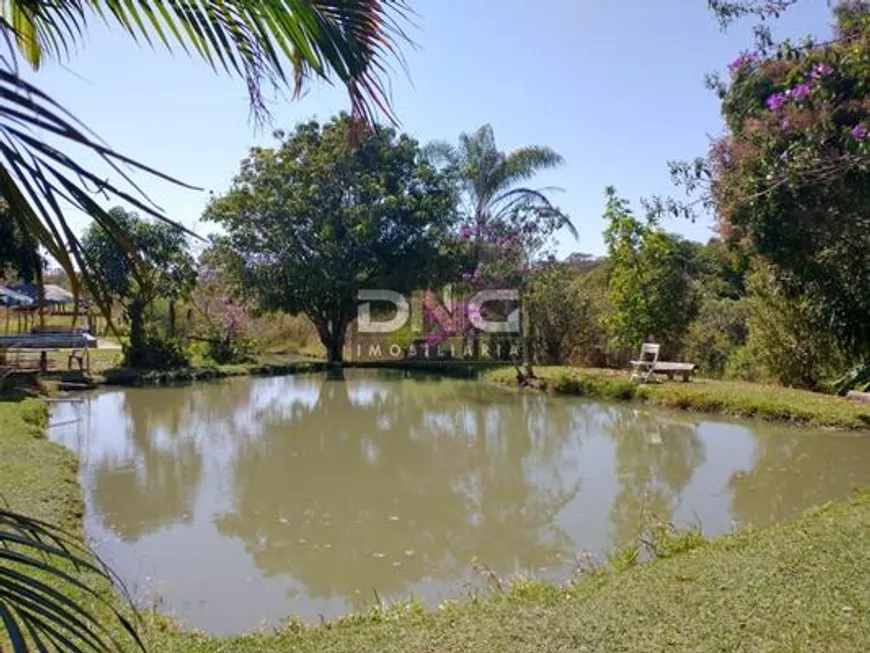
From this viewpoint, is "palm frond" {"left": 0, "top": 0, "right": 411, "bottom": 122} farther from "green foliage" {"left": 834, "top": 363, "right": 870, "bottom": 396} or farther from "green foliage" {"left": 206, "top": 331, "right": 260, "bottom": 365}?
"green foliage" {"left": 206, "top": 331, "right": 260, "bottom": 365}

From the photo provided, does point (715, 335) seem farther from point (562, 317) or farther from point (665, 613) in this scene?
point (665, 613)

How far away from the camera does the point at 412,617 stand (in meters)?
3.42

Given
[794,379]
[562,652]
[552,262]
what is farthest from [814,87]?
[552,262]

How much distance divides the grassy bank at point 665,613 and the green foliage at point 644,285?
31.4ft

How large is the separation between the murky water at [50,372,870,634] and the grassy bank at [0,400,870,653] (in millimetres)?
802

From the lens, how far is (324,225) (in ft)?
56.3

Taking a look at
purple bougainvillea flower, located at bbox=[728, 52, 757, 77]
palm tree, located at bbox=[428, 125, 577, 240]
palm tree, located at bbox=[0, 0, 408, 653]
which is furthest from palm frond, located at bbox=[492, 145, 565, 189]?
palm tree, located at bbox=[0, 0, 408, 653]

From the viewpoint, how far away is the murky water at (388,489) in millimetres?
4699

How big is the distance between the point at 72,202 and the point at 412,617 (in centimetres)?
307

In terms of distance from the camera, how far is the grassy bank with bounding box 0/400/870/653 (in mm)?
2900

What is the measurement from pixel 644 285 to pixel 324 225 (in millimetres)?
7617

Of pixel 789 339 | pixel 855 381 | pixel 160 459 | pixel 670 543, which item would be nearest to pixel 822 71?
pixel 670 543

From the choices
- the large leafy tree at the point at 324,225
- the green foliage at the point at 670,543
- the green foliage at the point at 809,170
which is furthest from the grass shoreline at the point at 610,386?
the green foliage at the point at 670,543

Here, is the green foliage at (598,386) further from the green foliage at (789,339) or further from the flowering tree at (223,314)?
the flowering tree at (223,314)
